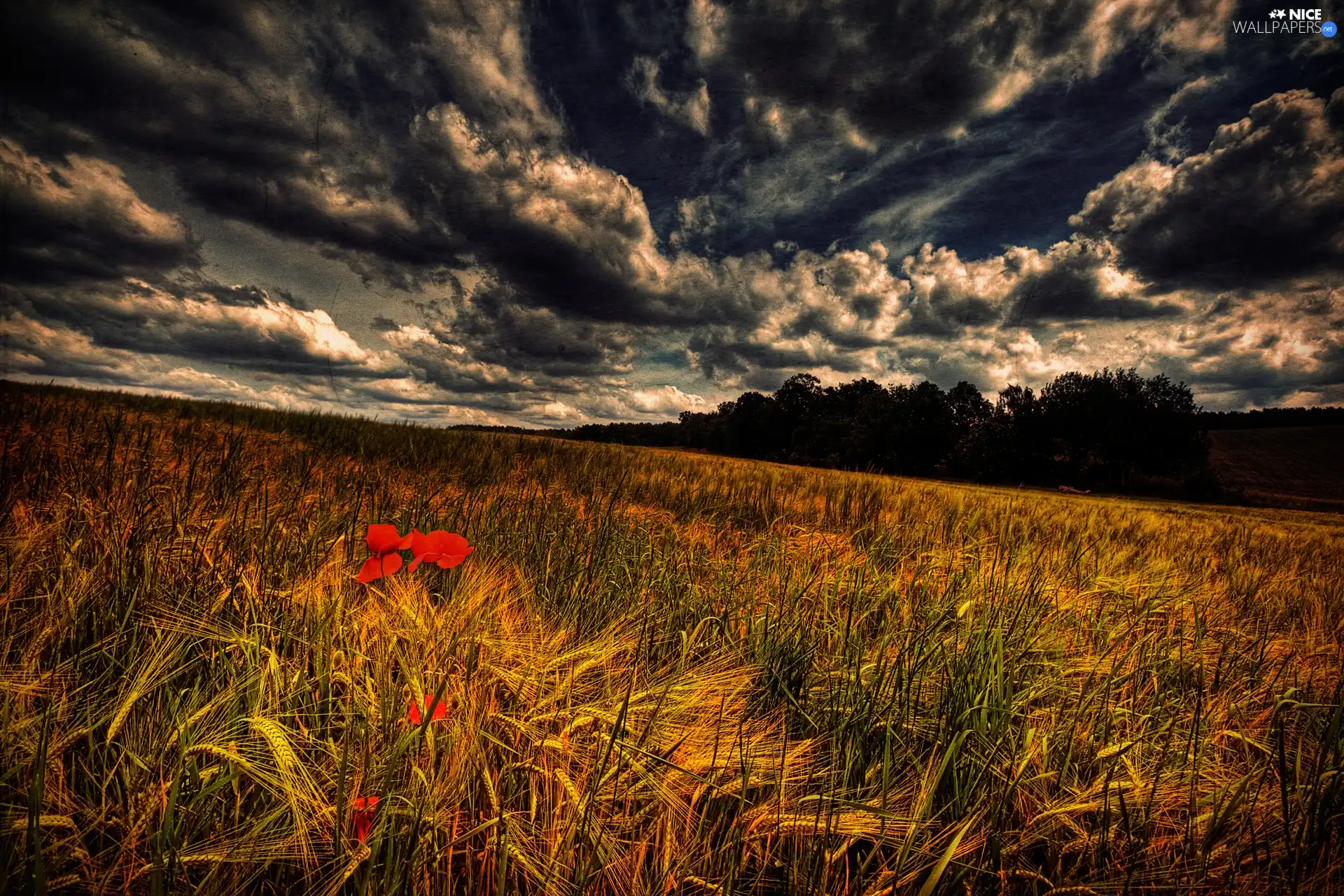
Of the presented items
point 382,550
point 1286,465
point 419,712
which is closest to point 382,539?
point 382,550

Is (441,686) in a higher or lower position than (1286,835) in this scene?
higher

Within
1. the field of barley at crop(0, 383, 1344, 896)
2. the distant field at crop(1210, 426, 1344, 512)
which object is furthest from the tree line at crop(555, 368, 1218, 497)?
the field of barley at crop(0, 383, 1344, 896)

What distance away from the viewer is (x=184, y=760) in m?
0.79

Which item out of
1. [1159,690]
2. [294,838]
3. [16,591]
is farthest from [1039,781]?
[16,591]

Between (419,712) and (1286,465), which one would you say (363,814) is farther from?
(1286,465)

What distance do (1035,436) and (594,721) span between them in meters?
51.3

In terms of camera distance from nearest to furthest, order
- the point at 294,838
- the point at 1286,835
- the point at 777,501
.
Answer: the point at 294,838 → the point at 1286,835 → the point at 777,501

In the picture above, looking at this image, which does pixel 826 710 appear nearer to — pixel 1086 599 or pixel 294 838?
pixel 294 838

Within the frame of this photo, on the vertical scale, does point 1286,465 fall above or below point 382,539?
above

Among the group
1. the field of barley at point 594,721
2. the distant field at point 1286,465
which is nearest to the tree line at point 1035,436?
the distant field at point 1286,465

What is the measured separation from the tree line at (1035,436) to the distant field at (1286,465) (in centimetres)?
489

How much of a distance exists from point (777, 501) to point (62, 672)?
13.9 ft

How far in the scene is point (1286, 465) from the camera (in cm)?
4672

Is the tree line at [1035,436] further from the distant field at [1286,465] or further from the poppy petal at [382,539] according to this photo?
the poppy petal at [382,539]
